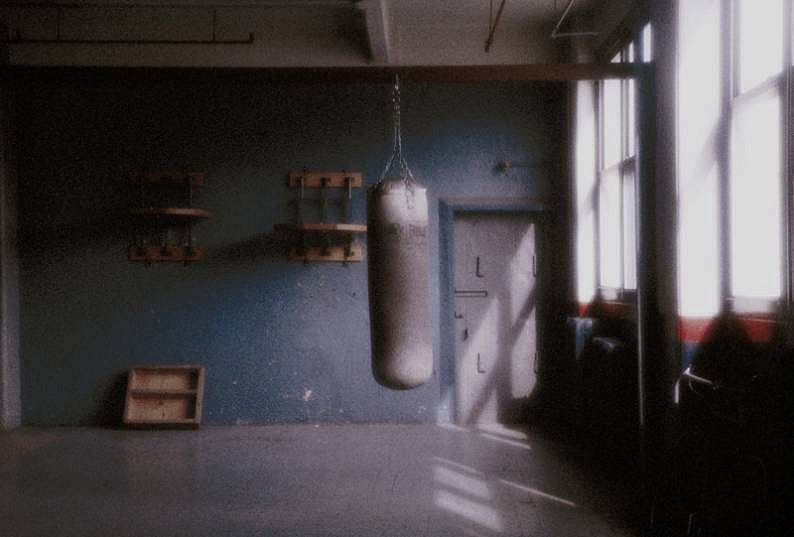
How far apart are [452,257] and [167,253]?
263cm

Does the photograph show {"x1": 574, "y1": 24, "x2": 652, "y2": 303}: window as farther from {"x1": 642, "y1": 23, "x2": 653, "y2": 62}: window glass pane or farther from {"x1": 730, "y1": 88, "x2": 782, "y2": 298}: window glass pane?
{"x1": 730, "y1": 88, "x2": 782, "y2": 298}: window glass pane

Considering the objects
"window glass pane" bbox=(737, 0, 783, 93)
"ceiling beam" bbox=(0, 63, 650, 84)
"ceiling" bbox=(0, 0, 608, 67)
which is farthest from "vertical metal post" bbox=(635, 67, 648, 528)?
"ceiling" bbox=(0, 0, 608, 67)

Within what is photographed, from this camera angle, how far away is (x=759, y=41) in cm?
348

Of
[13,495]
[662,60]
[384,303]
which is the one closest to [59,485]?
[13,495]

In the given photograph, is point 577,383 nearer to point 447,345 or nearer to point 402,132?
point 447,345

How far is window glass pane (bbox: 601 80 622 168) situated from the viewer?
5672 millimetres

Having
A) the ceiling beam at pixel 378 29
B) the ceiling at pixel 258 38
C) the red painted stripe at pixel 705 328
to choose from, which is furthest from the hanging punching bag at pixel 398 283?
the ceiling at pixel 258 38

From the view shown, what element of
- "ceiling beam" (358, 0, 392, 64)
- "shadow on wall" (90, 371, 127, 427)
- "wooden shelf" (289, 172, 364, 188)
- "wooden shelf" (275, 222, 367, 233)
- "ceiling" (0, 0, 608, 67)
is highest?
"ceiling" (0, 0, 608, 67)

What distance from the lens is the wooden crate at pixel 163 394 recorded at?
6453 mm

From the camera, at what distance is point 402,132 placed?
21.6 feet

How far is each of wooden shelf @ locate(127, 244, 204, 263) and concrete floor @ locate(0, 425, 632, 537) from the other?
1.57 metres

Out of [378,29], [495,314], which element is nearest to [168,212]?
[378,29]

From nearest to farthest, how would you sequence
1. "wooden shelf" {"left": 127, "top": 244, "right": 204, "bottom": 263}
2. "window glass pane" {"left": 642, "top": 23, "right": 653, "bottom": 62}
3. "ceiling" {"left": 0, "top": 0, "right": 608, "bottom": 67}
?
"window glass pane" {"left": 642, "top": 23, "right": 653, "bottom": 62} → "ceiling" {"left": 0, "top": 0, "right": 608, "bottom": 67} → "wooden shelf" {"left": 127, "top": 244, "right": 204, "bottom": 263}

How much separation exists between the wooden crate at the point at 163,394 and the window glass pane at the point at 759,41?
5005 millimetres
